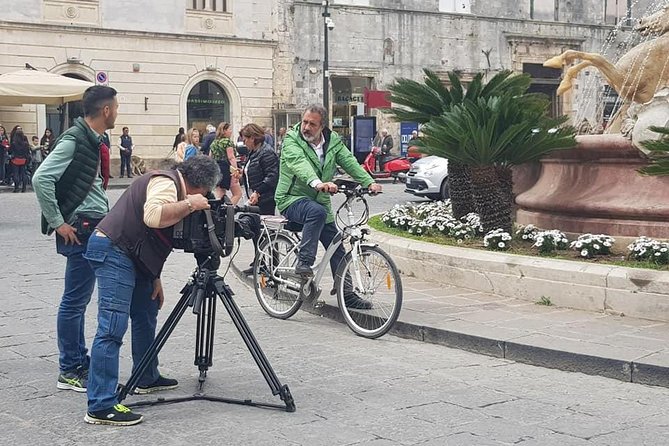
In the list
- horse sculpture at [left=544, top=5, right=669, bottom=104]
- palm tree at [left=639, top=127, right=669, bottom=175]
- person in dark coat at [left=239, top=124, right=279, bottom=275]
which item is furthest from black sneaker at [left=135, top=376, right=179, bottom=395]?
horse sculpture at [left=544, top=5, right=669, bottom=104]

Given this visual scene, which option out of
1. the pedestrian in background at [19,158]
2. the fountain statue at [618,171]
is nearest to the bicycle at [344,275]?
the fountain statue at [618,171]

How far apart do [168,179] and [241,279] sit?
18.1 feet

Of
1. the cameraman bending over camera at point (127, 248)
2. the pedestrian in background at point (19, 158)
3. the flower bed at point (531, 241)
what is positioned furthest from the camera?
the pedestrian in background at point (19, 158)

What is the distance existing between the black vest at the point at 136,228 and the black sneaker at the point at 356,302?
2.56 m

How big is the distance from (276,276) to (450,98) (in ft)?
12.1

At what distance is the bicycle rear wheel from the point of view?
8.45m

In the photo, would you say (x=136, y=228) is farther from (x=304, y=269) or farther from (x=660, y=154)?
(x=660, y=154)

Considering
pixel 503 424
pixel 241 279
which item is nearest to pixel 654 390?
pixel 503 424

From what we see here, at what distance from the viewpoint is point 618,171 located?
9469mm

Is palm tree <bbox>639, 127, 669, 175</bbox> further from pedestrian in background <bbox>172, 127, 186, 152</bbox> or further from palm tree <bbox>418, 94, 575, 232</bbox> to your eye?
pedestrian in background <bbox>172, 127, 186, 152</bbox>

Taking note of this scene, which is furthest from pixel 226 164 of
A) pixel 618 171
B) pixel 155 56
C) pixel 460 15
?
pixel 460 15

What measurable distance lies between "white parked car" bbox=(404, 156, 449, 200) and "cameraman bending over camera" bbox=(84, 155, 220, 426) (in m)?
15.5

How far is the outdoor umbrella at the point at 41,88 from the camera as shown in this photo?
65.8 ft

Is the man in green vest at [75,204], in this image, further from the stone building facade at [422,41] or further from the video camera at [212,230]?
the stone building facade at [422,41]
